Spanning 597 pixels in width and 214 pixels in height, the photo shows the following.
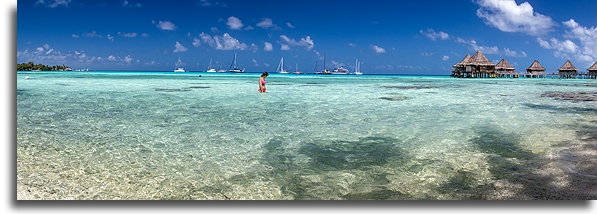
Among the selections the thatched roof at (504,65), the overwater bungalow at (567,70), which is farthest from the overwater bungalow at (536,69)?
the thatched roof at (504,65)

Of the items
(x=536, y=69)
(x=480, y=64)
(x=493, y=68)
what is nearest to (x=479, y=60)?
(x=480, y=64)

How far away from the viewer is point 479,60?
172 ft

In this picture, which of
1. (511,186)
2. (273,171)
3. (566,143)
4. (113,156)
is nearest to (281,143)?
(273,171)

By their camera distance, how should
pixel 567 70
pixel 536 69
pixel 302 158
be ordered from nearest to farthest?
pixel 302 158, pixel 567 70, pixel 536 69

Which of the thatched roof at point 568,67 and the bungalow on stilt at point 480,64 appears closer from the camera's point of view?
the bungalow on stilt at point 480,64

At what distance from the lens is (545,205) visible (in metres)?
2.73

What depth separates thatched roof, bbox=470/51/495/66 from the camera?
171 feet

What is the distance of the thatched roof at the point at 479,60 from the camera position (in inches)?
2055

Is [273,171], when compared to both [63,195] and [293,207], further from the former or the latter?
[63,195]

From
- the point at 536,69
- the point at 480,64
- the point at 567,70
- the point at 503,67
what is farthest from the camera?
the point at 503,67

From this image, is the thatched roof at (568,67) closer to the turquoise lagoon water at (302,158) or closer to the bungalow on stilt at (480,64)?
the bungalow on stilt at (480,64)

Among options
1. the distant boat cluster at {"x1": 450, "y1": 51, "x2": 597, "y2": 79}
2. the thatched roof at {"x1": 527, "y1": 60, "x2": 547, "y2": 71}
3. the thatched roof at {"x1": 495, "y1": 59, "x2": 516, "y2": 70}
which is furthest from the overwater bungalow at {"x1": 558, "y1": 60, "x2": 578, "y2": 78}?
the thatched roof at {"x1": 495, "y1": 59, "x2": 516, "y2": 70}

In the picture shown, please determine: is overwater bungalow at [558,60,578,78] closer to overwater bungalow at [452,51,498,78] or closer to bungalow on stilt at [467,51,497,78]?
overwater bungalow at [452,51,498,78]

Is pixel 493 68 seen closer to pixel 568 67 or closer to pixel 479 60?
pixel 479 60
